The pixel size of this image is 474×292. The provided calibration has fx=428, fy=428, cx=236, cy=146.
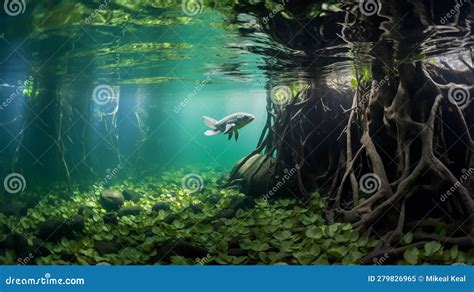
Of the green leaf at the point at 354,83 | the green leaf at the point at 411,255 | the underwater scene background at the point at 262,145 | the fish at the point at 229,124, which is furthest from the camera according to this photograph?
the green leaf at the point at 354,83

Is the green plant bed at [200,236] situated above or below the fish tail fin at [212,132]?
below

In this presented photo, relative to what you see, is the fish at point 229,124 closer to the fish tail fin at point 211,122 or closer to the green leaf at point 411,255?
the fish tail fin at point 211,122

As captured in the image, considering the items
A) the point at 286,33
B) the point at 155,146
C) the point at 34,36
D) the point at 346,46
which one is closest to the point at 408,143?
the point at 346,46

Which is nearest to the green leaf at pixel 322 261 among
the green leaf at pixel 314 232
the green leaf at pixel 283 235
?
the green leaf at pixel 314 232

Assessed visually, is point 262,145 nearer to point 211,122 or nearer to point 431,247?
point 211,122

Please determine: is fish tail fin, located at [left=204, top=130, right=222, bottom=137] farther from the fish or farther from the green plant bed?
the green plant bed

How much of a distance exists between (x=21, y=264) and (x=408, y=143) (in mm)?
3380

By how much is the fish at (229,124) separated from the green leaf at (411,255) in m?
1.68

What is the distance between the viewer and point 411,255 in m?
3.40

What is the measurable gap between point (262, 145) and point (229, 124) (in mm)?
607

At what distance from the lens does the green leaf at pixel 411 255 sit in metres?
3.38

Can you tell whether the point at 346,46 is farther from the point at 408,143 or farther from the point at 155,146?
the point at 155,146

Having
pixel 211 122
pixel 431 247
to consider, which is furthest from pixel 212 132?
pixel 431 247

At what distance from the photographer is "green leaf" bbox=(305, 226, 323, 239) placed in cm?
355
